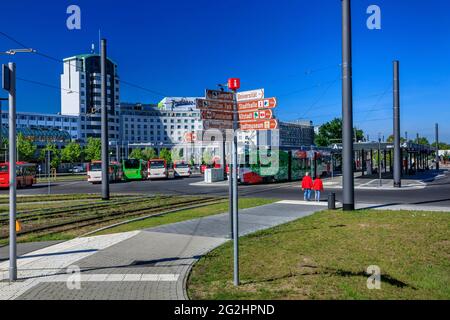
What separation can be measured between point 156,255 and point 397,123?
25397 mm

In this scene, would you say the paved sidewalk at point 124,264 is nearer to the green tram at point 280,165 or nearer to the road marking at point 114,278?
the road marking at point 114,278

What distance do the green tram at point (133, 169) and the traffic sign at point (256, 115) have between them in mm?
42849

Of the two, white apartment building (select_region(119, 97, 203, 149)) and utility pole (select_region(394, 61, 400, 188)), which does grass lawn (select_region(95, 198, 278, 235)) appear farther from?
white apartment building (select_region(119, 97, 203, 149))

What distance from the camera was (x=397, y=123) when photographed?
29.9 metres

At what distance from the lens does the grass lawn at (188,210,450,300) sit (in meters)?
6.14

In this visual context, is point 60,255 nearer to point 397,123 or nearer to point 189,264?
point 189,264

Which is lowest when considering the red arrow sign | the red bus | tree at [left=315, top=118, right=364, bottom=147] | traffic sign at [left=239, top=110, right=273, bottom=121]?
the red bus

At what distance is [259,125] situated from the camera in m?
7.71

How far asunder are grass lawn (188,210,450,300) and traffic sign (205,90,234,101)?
3083 mm

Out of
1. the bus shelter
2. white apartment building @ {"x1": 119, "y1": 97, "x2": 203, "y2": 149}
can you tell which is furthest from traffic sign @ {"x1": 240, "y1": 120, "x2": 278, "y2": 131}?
white apartment building @ {"x1": 119, "y1": 97, "x2": 203, "y2": 149}

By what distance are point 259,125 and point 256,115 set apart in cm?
22

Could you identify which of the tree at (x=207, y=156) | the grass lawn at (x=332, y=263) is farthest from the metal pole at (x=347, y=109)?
the tree at (x=207, y=156)

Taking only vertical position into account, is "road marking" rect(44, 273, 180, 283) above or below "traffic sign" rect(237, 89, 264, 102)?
below

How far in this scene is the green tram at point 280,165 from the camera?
123 ft
